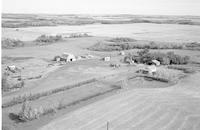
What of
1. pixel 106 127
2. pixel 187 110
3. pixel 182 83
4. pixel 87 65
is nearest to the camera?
pixel 106 127

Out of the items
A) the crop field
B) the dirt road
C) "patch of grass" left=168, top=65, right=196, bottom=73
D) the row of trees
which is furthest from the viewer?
the row of trees

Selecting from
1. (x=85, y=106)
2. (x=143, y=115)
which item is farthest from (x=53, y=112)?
(x=143, y=115)

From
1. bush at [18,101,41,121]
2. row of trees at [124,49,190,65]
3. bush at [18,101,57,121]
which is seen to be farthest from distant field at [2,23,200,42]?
bush at [18,101,41,121]

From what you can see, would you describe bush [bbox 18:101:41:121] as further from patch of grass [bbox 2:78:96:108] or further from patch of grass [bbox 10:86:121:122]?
patch of grass [bbox 2:78:96:108]

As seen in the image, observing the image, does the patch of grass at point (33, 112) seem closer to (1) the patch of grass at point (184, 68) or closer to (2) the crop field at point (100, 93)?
(2) the crop field at point (100, 93)

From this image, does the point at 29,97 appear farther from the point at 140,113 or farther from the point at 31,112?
the point at 140,113

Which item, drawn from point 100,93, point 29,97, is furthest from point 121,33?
point 29,97

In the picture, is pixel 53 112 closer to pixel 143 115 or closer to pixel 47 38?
pixel 143 115

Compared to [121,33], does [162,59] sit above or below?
above

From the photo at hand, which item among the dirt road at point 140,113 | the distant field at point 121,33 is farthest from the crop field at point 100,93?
the distant field at point 121,33
